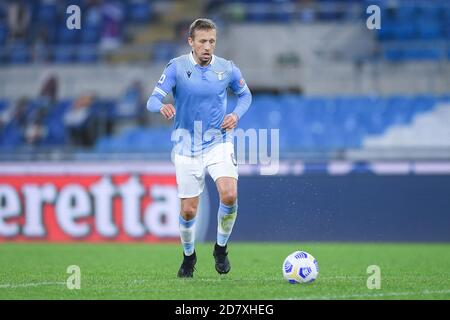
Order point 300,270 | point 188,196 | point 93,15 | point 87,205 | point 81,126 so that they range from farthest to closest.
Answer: point 93,15 < point 81,126 < point 87,205 < point 188,196 < point 300,270

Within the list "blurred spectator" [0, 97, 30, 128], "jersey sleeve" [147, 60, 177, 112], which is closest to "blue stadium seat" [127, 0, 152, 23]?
"blurred spectator" [0, 97, 30, 128]

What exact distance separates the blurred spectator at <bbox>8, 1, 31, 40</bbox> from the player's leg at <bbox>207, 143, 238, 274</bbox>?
1476 centimetres

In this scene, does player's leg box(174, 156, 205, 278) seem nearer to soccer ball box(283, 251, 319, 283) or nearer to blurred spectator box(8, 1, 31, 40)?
soccer ball box(283, 251, 319, 283)

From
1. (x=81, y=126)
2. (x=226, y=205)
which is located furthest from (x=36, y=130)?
(x=226, y=205)

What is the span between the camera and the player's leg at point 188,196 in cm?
938

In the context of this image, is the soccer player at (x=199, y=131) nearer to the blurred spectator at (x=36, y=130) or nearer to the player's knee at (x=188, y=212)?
the player's knee at (x=188, y=212)

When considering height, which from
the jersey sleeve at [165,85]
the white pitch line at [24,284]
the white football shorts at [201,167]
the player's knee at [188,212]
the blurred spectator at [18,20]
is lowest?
the white pitch line at [24,284]

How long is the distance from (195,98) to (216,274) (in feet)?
6.00

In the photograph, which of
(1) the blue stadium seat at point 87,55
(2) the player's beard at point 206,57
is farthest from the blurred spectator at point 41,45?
(2) the player's beard at point 206,57

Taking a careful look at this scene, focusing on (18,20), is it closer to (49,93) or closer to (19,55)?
(19,55)

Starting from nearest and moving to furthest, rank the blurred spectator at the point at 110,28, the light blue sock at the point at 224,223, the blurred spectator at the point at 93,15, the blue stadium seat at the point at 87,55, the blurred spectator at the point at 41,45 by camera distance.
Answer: the light blue sock at the point at 224,223, the blue stadium seat at the point at 87,55, the blurred spectator at the point at 41,45, the blurred spectator at the point at 110,28, the blurred spectator at the point at 93,15

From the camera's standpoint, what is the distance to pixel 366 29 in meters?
21.3

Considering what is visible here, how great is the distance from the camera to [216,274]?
388 inches

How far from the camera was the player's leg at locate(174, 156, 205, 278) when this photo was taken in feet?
30.8
